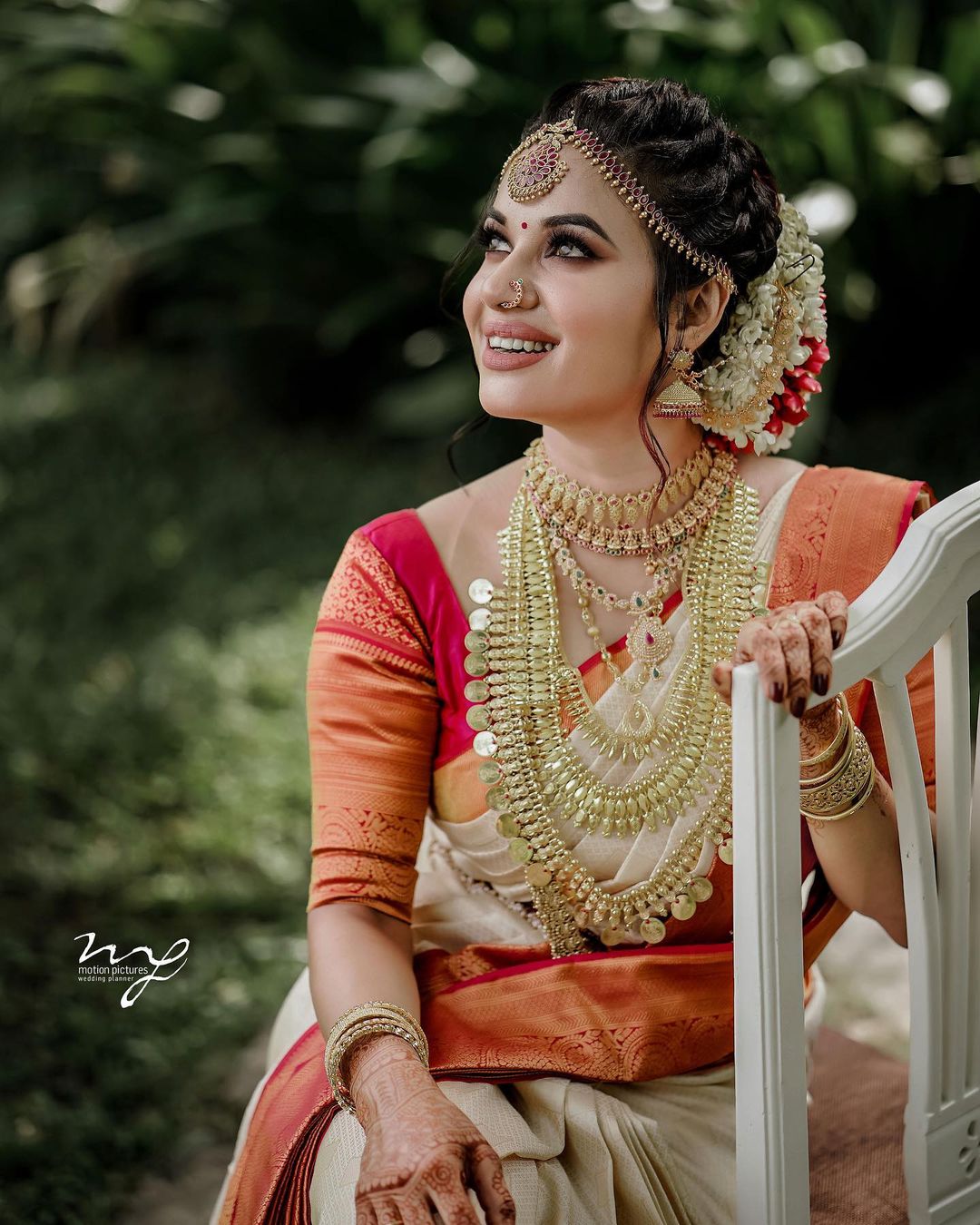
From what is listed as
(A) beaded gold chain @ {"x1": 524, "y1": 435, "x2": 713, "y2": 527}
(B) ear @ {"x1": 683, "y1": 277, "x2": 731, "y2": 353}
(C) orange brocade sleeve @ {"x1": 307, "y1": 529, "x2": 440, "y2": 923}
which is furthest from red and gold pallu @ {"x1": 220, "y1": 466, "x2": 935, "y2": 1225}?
(B) ear @ {"x1": 683, "y1": 277, "x2": 731, "y2": 353}

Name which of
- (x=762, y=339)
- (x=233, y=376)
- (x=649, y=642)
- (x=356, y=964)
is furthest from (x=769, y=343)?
(x=233, y=376)

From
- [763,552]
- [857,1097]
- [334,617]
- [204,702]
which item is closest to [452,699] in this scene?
[334,617]

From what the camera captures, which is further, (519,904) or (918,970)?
(519,904)

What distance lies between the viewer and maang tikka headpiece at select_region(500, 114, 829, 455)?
136 centimetres

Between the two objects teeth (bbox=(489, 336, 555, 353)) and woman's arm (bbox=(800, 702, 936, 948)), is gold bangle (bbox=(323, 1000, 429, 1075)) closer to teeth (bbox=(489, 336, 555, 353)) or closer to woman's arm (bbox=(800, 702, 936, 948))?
woman's arm (bbox=(800, 702, 936, 948))

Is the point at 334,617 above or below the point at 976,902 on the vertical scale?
above

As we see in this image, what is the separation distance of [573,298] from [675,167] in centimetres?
18

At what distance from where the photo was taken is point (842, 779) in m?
1.20

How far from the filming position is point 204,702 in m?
3.54

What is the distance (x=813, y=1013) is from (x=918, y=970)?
508 mm

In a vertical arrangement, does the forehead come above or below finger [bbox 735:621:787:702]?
above

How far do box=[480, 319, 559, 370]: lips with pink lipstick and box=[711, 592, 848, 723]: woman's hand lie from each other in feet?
1.33

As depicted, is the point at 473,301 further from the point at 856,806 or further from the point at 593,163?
the point at 856,806

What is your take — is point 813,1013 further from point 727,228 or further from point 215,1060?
point 215,1060
